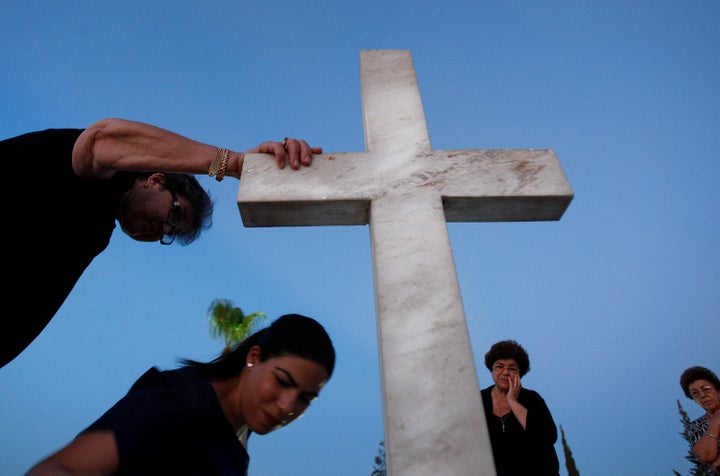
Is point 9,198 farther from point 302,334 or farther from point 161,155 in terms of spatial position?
point 302,334

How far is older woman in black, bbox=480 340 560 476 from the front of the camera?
3.20m

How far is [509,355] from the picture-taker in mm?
3992

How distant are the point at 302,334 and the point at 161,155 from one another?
0.98 metres

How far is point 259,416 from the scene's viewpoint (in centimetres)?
193

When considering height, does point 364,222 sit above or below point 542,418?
above

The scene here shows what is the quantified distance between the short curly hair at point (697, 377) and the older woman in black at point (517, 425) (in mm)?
1608

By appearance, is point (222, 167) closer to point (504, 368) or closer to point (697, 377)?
point (504, 368)

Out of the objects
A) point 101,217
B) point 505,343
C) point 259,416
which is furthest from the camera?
point 505,343

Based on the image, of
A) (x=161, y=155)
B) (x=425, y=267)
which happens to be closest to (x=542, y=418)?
(x=425, y=267)

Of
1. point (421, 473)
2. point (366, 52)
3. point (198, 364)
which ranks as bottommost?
point (421, 473)

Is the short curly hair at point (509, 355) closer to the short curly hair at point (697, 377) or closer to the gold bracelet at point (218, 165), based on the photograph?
the short curly hair at point (697, 377)

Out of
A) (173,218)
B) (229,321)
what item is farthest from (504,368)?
(229,321)

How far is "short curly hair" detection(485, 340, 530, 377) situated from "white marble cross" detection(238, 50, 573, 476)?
75.9 inches

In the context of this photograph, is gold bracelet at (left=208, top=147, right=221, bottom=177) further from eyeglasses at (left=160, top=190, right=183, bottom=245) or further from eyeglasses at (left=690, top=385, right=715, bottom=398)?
Answer: eyeglasses at (left=690, top=385, right=715, bottom=398)
